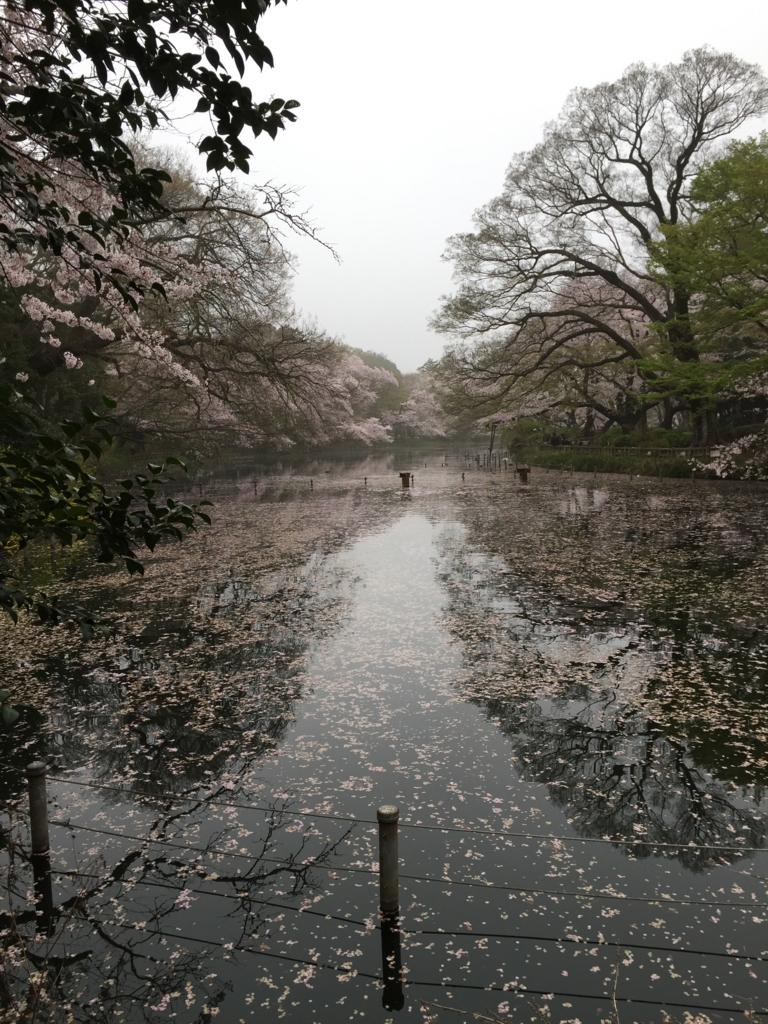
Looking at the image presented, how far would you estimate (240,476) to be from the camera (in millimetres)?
Answer: 35500

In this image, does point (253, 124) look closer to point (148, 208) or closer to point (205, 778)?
point (148, 208)

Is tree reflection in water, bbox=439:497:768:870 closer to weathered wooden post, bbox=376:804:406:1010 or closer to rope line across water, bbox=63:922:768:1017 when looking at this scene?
rope line across water, bbox=63:922:768:1017

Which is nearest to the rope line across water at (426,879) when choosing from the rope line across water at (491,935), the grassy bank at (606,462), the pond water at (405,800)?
the pond water at (405,800)

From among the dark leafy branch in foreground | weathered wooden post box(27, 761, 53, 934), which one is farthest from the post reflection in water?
the dark leafy branch in foreground

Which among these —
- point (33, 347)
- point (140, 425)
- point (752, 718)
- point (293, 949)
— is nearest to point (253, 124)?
point (293, 949)

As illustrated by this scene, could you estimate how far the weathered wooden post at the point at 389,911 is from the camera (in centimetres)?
307

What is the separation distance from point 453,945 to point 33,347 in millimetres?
16930

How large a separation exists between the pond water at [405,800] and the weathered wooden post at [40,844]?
0.24 feet

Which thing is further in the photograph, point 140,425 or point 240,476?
point 240,476

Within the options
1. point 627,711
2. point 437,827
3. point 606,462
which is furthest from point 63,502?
point 606,462

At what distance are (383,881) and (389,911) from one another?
207mm

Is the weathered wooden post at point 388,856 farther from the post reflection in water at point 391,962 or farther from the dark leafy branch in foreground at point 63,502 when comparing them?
the dark leafy branch in foreground at point 63,502

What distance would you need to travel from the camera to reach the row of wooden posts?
10.4ft

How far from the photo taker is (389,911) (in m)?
3.45
